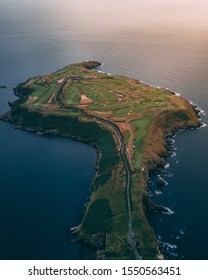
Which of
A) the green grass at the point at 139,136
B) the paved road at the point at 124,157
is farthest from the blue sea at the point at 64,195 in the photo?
the green grass at the point at 139,136

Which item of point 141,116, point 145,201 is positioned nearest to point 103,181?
point 145,201

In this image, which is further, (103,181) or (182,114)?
(182,114)

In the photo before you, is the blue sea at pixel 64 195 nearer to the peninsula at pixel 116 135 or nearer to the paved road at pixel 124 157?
the peninsula at pixel 116 135

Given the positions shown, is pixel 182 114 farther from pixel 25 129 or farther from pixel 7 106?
pixel 7 106

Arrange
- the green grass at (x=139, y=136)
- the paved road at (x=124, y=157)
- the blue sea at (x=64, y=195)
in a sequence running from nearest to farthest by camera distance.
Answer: the paved road at (x=124, y=157) → the blue sea at (x=64, y=195) → the green grass at (x=139, y=136)

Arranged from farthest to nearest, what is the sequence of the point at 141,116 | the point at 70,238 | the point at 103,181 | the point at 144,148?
the point at 141,116, the point at 144,148, the point at 103,181, the point at 70,238

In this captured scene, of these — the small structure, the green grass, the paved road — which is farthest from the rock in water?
the small structure

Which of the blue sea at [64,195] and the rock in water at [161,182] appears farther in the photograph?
the rock in water at [161,182]

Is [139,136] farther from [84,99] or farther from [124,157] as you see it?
[84,99]

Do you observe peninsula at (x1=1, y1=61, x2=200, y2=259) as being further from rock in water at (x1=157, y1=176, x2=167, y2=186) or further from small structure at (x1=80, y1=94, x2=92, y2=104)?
rock in water at (x1=157, y1=176, x2=167, y2=186)

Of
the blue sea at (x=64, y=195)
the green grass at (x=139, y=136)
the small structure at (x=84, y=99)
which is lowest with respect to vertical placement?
the blue sea at (x=64, y=195)
